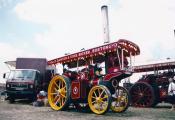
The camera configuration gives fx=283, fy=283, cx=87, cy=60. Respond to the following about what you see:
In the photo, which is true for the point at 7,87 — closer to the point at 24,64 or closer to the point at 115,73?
the point at 24,64

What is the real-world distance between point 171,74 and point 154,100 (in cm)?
154

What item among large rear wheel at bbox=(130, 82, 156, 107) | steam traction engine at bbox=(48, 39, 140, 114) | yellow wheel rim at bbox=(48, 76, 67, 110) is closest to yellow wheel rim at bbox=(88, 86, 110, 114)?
steam traction engine at bbox=(48, 39, 140, 114)

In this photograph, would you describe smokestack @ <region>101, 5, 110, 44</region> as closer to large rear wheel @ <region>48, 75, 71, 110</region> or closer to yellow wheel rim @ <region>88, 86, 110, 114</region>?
large rear wheel @ <region>48, 75, 71, 110</region>

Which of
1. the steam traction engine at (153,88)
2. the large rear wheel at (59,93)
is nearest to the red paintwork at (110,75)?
the large rear wheel at (59,93)

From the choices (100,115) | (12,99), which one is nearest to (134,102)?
(100,115)

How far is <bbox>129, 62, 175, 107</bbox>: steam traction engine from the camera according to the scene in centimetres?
1171

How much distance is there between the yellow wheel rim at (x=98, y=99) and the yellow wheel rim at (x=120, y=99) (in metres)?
0.68

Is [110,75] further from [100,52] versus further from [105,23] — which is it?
[105,23]

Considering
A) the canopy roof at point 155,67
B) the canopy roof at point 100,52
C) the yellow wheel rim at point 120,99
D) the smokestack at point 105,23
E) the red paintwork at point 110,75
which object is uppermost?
the smokestack at point 105,23

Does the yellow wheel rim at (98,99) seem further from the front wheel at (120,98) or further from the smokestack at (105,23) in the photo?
the smokestack at (105,23)

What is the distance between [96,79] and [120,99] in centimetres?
99

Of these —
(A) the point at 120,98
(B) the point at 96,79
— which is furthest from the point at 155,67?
(B) the point at 96,79

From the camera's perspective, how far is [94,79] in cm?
903

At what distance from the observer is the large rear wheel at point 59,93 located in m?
9.06
